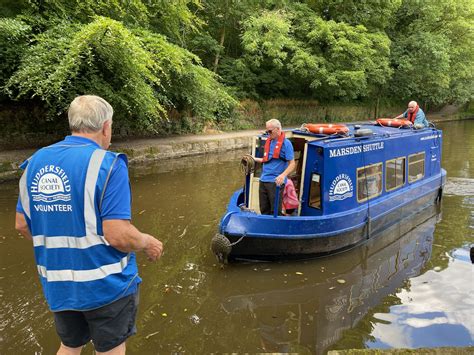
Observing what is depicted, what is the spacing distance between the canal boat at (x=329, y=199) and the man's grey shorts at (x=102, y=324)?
3565 mm

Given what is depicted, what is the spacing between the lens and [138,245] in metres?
2.30

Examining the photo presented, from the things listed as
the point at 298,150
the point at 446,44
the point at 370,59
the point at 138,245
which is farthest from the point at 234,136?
the point at 446,44

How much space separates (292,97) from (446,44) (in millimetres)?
11939

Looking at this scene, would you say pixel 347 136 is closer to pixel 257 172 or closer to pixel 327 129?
pixel 327 129

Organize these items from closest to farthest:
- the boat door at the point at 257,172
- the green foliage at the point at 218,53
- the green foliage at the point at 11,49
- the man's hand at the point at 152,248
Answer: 1. the man's hand at the point at 152,248
2. the boat door at the point at 257,172
3. the green foliage at the point at 11,49
4. the green foliage at the point at 218,53

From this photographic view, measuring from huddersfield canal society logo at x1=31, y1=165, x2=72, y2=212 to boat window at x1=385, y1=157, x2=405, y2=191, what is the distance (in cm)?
694

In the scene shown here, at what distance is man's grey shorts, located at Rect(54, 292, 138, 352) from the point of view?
235 centimetres

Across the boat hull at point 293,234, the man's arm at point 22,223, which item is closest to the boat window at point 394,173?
the boat hull at point 293,234

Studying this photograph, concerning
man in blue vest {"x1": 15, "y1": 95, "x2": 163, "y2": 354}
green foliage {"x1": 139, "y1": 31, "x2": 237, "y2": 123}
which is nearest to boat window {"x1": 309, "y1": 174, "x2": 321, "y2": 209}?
man in blue vest {"x1": 15, "y1": 95, "x2": 163, "y2": 354}

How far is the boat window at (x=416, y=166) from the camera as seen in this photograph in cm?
890

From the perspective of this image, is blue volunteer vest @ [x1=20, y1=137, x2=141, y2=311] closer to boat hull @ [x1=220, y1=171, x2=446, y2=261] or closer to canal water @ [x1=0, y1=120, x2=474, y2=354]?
canal water @ [x1=0, y1=120, x2=474, y2=354]

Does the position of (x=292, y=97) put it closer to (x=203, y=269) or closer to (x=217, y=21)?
(x=217, y=21)

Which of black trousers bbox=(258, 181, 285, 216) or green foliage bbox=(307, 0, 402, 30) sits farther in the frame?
green foliage bbox=(307, 0, 402, 30)

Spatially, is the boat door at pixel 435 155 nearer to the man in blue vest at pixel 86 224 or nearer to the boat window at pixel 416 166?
the boat window at pixel 416 166
